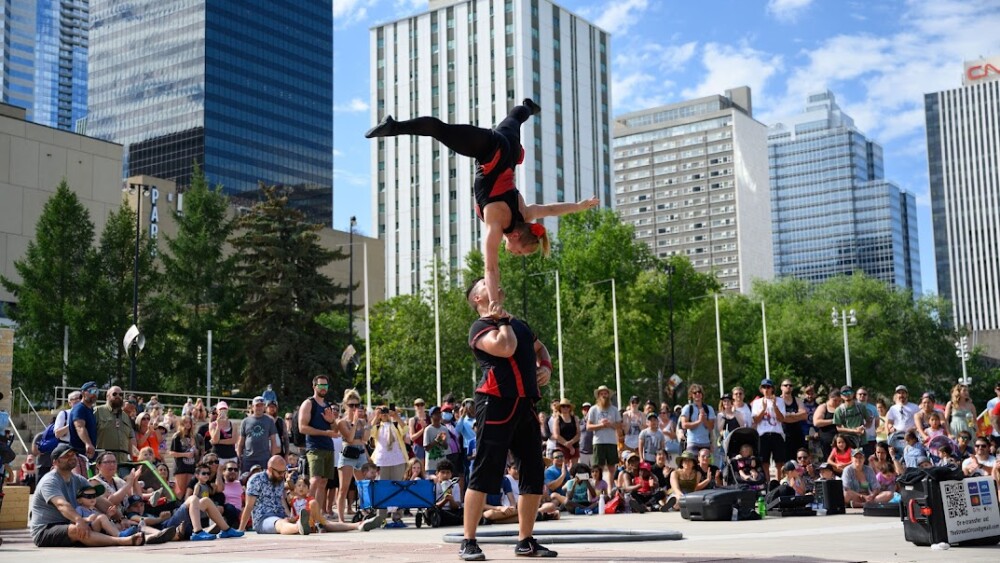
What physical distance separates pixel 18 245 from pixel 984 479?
56.9 m

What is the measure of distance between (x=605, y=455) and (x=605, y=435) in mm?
329

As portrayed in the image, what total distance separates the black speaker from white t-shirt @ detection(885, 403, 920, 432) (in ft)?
8.95

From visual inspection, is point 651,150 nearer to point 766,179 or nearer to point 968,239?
point 766,179

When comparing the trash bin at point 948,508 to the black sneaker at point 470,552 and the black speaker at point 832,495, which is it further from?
the black speaker at point 832,495

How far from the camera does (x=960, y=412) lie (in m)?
17.1

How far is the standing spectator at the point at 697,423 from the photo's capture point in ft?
57.4

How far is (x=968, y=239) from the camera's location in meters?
177

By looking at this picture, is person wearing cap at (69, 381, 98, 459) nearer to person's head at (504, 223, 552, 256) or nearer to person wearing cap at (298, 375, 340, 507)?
person wearing cap at (298, 375, 340, 507)

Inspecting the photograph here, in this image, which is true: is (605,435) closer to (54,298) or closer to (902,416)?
(902,416)

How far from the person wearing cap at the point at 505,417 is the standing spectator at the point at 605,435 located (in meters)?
10.6

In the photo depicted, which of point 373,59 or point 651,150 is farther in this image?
point 651,150

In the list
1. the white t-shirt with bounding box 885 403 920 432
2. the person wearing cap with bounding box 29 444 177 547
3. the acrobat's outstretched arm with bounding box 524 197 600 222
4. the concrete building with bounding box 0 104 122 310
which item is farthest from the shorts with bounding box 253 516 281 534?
the concrete building with bounding box 0 104 122 310

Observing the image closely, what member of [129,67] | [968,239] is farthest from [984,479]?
[968,239]

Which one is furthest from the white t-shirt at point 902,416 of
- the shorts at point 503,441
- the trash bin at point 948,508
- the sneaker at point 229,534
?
the shorts at point 503,441
